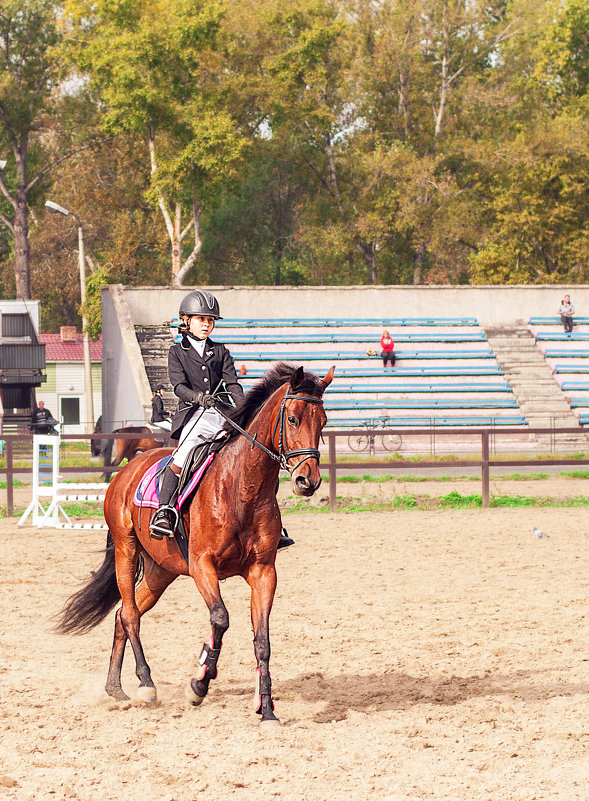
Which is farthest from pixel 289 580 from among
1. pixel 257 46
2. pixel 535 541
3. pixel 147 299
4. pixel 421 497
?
pixel 257 46

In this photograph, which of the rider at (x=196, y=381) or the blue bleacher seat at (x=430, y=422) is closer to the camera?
the rider at (x=196, y=381)

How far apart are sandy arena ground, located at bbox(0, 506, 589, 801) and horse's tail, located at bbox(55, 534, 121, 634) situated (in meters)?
0.31

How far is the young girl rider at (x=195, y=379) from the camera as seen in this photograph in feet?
20.3

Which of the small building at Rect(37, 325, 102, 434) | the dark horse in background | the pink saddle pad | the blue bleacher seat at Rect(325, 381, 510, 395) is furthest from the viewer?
the small building at Rect(37, 325, 102, 434)

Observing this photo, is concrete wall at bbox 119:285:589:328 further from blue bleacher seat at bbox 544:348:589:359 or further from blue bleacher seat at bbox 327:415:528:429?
blue bleacher seat at bbox 327:415:528:429

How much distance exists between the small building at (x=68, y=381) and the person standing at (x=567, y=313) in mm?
25294

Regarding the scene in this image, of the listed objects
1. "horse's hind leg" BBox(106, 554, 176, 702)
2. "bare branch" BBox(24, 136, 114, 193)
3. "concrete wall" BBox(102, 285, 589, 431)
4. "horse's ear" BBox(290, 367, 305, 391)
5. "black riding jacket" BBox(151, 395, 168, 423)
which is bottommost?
"horse's hind leg" BBox(106, 554, 176, 702)

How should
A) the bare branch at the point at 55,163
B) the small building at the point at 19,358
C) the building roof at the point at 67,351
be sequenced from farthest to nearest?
1. the building roof at the point at 67,351
2. the bare branch at the point at 55,163
3. the small building at the point at 19,358

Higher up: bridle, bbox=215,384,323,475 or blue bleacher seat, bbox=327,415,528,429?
bridle, bbox=215,384,323,475

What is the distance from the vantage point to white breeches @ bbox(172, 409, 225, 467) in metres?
6.23

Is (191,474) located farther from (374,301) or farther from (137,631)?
(374,301)

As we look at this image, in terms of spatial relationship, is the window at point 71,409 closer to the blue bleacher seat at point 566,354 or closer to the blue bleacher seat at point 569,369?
the blue bleacher seat at point 566,354

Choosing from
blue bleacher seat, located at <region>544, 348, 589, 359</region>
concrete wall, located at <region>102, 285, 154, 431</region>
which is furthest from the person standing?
concrete wall, located at <region>102, 285, 154, 431</region>

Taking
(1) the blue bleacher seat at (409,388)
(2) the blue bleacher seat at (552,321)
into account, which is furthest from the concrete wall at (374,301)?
(1) the blue bleacher seat at (409,388)
